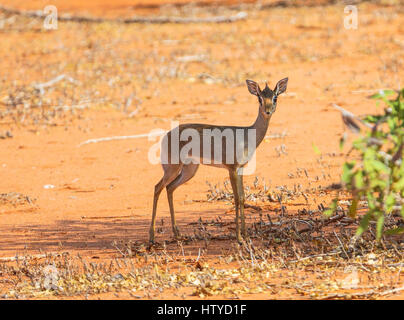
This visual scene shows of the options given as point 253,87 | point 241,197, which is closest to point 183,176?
point 241,197

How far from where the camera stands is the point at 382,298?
4.94 metres

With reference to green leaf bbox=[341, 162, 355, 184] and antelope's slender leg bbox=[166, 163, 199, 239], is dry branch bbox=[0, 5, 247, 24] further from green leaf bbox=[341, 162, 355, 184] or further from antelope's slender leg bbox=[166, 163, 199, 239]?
green leaf bbox=[341, 162, 355, 184]

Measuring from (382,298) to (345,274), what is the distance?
1.81ft

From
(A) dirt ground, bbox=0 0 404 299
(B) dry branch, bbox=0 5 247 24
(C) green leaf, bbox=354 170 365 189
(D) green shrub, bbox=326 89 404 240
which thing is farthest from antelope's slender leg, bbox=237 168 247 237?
(B) dry branch, bbox=0 5 247 24

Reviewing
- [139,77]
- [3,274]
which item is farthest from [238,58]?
[3,274]

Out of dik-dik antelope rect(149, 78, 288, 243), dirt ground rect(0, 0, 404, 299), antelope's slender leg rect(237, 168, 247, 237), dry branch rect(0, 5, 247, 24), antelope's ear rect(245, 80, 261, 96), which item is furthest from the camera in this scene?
dry branch rect(0, 5, 247, 24)

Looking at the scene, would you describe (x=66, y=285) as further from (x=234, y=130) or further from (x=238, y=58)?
(x=238, y=58)

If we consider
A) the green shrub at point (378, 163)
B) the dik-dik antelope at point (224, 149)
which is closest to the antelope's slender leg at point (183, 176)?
the dik-dik antelope at point (224, 149)

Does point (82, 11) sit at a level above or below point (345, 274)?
above

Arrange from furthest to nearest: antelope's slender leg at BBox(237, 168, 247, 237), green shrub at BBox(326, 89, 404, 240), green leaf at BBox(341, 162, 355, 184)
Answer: antelope's slender leg at BBox(237, 168, 247, 237)
green shrub at BBox(326, 89, 404, 240)
green leaf at BBox(341, 162, 355, 184)

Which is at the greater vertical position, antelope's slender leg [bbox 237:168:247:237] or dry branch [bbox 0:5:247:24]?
dry branch [bbox 0:5:247:24]

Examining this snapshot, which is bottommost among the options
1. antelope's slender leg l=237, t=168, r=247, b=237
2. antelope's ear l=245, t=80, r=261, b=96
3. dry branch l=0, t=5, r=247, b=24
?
antelope's slender leg l=237, t=168, r=247, b=237

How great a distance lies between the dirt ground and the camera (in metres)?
A: 7.58

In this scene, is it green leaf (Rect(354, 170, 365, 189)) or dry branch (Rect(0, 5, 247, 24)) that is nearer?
green leaf (Rect(354, 170, 365, 189))
